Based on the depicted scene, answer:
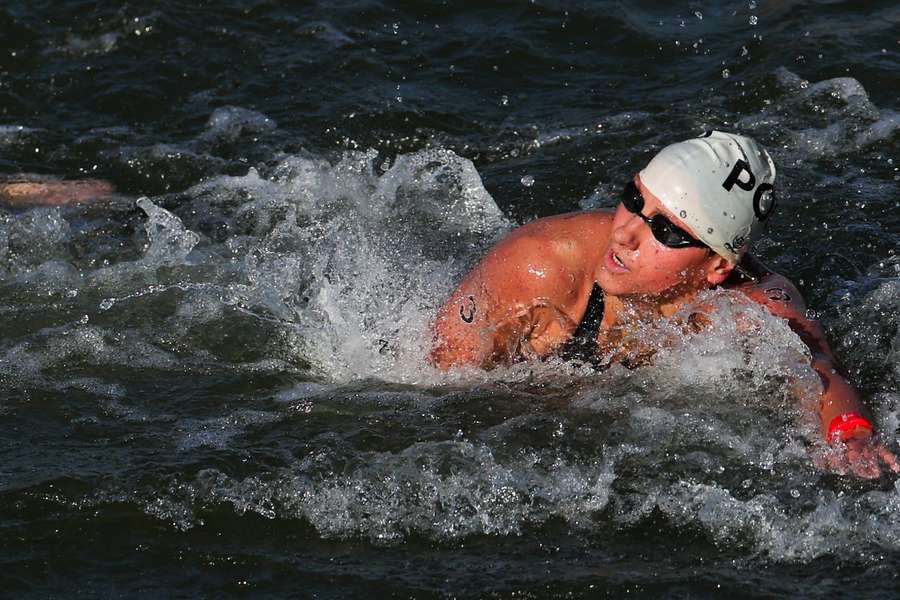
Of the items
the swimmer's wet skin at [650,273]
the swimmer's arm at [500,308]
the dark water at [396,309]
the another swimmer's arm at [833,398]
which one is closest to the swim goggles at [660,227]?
the swimmer's wet skin at [650,273]

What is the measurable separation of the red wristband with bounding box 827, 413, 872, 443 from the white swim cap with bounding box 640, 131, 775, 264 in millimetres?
840

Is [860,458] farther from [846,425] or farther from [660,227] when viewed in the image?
[660,227]

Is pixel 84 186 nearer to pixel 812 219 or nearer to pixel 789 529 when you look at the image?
pixel 812 219

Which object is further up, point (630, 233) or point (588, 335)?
point (630, 233)

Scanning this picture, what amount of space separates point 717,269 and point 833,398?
2.37 ft

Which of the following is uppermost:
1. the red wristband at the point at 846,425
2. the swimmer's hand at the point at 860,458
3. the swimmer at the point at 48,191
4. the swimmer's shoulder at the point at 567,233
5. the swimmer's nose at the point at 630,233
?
the swimmer's nose at the point at 630,233

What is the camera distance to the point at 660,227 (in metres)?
5.49

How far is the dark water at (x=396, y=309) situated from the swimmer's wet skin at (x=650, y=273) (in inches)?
5.9

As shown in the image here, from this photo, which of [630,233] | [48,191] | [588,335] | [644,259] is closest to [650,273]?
[644,259]

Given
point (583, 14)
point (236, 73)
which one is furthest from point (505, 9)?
point (236, 73)

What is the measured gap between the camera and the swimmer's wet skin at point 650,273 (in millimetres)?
5445

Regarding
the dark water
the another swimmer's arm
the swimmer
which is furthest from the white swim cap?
the swimmer

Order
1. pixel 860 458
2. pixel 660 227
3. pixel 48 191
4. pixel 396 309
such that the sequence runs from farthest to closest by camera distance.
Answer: pixel 48 191, pixel 396 309, pixel 660 227, pixel 860 458

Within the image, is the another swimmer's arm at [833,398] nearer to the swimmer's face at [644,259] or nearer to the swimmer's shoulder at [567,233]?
the swimmer's face at [644,259]
